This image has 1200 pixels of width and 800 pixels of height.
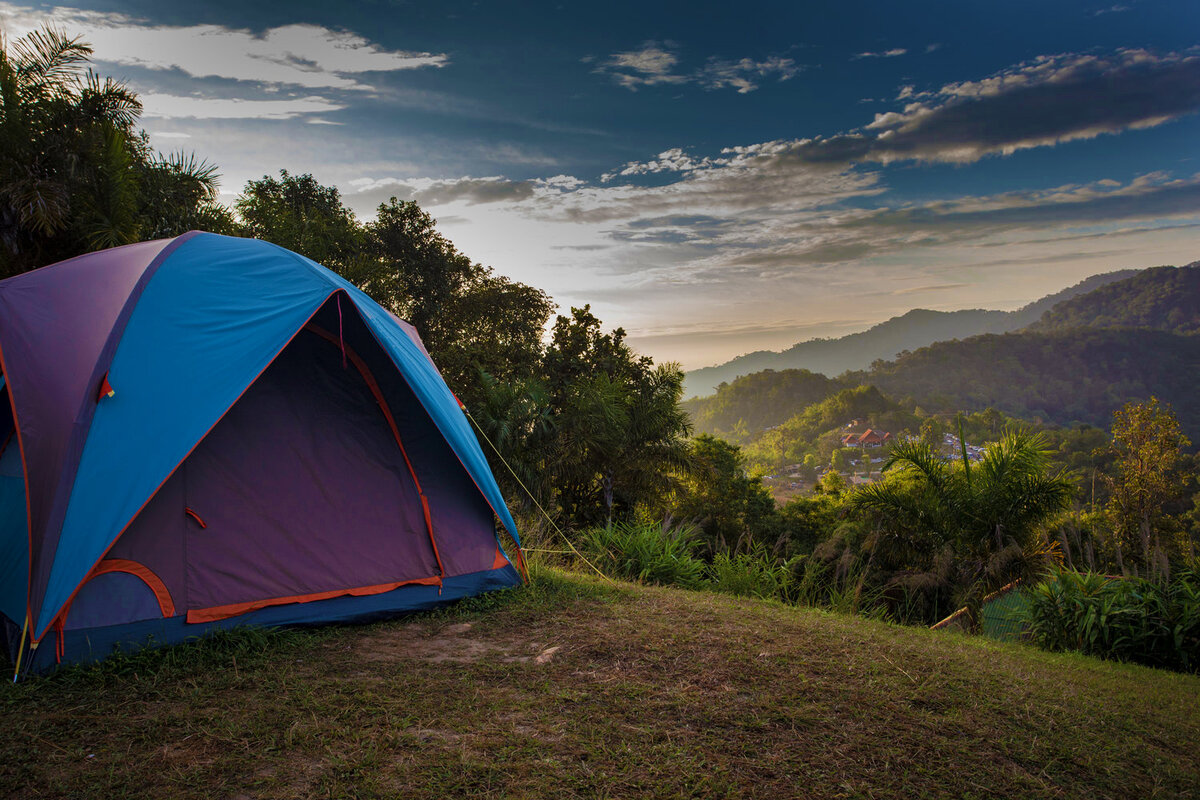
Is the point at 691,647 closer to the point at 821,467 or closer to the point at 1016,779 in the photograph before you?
the point at 1016,779

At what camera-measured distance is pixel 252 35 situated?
28.0ft

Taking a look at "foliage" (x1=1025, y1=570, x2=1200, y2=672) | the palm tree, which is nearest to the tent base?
"foliage" (x1=1025, y1=570, x2=1200, y2=672)

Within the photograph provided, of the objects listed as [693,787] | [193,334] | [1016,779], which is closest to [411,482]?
[193,334]

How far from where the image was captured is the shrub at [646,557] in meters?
6.80

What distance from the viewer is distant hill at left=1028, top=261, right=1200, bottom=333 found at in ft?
232

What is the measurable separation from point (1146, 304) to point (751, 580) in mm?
94117

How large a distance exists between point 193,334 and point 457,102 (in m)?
9.02

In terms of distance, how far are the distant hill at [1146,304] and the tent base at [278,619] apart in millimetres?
85165

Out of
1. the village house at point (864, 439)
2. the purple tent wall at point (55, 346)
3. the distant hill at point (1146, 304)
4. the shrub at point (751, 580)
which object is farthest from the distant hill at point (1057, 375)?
the purple tent wall at point (55, 346)

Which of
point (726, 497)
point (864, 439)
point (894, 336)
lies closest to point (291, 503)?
point (726, 497)

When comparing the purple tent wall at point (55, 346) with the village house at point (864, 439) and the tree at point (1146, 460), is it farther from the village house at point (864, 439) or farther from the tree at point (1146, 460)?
the village house at point (864, 439)

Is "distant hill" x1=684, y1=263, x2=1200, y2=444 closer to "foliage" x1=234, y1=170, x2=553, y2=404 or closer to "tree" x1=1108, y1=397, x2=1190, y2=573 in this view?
"tree" x1=1108, y1=397, x2=1190, y2=573

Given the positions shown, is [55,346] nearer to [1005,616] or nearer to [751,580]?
[751,580]

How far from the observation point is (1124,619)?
5074 millimetres
